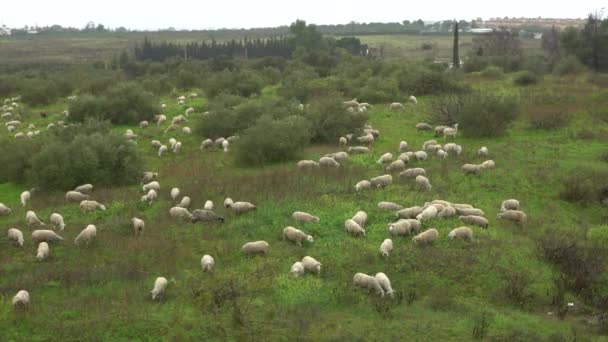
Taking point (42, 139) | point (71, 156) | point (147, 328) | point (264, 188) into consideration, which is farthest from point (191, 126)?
point (147, 328)

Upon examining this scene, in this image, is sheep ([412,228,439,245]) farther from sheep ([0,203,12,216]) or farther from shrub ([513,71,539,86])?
shrub ([513,71,539,86])

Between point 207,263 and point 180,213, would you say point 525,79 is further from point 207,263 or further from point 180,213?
point 207,263

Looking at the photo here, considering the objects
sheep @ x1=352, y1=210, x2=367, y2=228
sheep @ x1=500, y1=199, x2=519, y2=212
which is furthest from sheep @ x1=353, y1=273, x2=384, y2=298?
sheep @ x1=500, y1=199, x2=519, y2=212

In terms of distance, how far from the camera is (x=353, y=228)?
41.3ft

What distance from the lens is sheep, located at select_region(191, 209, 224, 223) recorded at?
13633mm

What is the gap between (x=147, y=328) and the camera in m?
8.88

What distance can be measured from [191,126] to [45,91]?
50.0ft

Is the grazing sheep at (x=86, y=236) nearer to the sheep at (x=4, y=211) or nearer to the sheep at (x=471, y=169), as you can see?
the sheep at (x=4, y=211)

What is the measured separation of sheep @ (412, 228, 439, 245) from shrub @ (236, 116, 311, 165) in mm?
8599

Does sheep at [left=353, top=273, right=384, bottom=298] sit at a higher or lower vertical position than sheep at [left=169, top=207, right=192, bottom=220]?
lower

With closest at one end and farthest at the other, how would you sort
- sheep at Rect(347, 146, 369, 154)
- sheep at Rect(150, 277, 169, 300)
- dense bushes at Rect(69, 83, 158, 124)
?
1. sheep at Rect(150, 277, 169, 300)
2. sheep at Rect(347, 146, 369, 154)
3. dense bushes at Rect(69, 83, 158, 124)

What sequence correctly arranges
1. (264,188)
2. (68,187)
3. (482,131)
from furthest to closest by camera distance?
(482,131)
(68,187)
(264,188)

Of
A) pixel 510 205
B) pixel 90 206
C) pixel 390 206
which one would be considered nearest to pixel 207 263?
pixel 390 206

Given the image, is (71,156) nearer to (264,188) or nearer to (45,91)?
(264,188)
